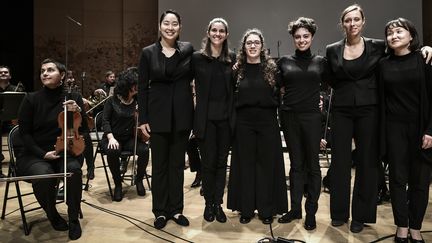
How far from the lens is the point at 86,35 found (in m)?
9.32

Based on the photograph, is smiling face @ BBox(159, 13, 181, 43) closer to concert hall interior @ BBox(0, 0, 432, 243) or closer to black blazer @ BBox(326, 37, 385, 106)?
black blazer @ BBox(326, 37, 385, 106)

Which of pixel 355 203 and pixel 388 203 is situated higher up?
pixel 355 203

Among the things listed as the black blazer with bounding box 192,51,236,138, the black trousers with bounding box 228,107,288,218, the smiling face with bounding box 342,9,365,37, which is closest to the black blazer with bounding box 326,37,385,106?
the smiling face with bounding box 342,9,365,37

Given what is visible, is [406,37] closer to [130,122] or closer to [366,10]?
[130,122]

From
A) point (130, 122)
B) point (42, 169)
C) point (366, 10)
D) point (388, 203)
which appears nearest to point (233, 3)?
point (366, 10)

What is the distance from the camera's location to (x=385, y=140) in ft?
7.65

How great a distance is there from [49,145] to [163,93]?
3.01 ft

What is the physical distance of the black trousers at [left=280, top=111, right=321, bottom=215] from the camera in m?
2.57

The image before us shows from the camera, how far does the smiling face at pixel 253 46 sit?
2559 mm

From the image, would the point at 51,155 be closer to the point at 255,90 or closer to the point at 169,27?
the point at 169,27

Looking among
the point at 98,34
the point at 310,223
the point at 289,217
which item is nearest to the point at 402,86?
the point at 310,223

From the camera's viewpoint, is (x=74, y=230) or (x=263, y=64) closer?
(x=74, y=230)

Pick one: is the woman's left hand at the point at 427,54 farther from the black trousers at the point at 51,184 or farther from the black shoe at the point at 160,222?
the black trousers at the point at 51,184

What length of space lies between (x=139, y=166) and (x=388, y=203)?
2.36m
